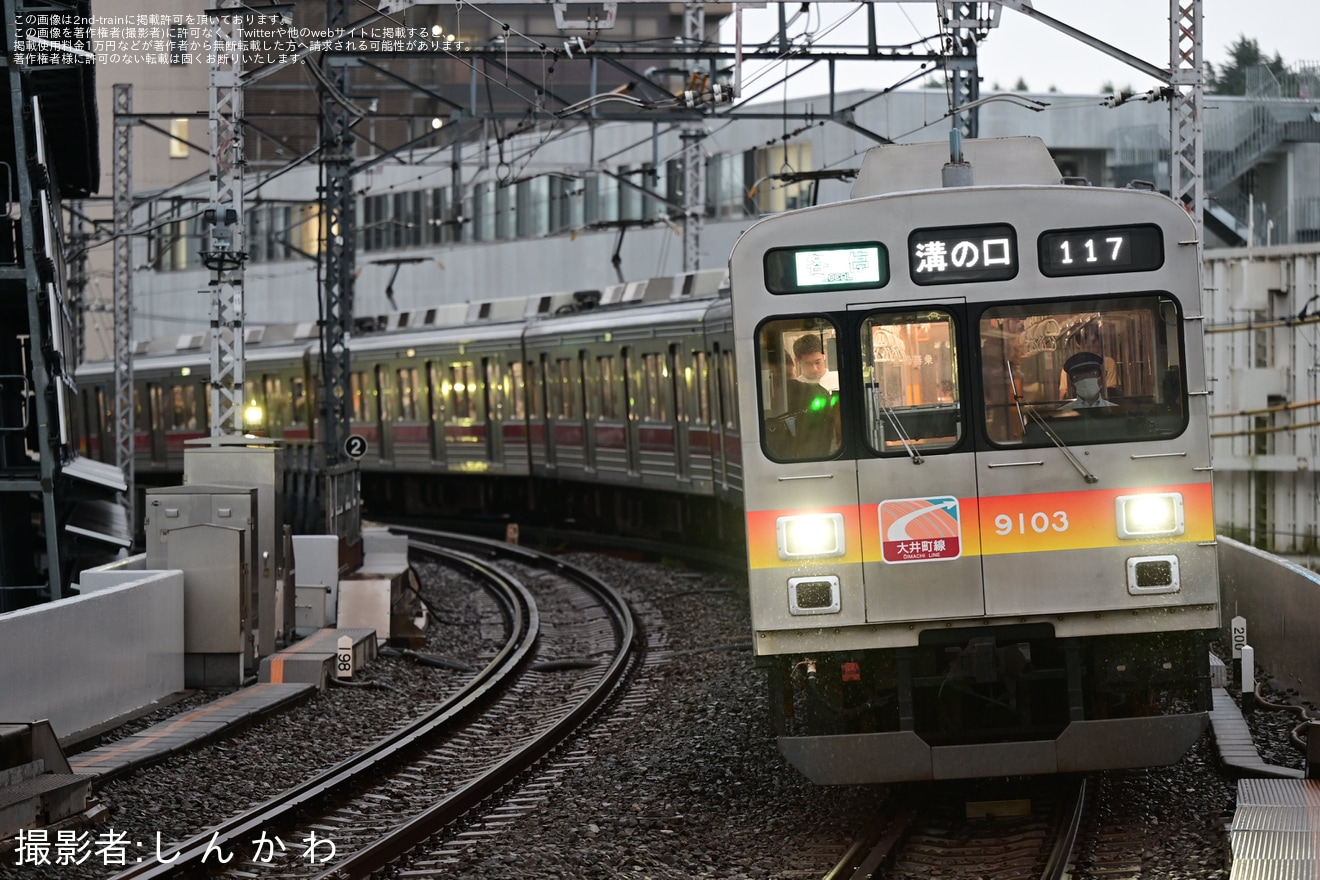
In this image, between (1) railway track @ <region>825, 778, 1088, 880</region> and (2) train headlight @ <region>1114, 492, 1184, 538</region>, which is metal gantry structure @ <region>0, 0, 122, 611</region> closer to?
(1) railway track @ <region>825, 778, 1088, 880</region>

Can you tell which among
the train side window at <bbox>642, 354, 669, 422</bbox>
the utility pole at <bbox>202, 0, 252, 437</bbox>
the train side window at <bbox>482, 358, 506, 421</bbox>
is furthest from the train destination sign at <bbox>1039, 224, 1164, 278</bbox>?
the train side window at <bbox>482, 358, 506, 421</bbox>

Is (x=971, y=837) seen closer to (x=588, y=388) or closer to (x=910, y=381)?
(x=910, y=381)

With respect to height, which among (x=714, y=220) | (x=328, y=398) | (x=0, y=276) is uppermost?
(x=714, y=220)

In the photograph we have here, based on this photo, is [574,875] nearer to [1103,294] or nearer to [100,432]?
[1103,294]

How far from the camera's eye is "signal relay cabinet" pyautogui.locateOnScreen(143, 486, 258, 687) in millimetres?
11594

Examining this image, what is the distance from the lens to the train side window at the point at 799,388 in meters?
7.23

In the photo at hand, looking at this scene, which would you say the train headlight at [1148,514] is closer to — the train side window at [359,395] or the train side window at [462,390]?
the train side window at [462,390]

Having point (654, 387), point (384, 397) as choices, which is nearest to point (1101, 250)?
point (654, 387)

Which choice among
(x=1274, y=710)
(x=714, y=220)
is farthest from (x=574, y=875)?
(x=714, y=220)

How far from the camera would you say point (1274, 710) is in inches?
371

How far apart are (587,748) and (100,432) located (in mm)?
27221

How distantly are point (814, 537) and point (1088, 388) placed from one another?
1.32 metres

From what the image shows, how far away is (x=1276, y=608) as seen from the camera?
35.6ft

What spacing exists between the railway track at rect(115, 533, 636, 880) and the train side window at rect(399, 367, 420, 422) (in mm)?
12278
